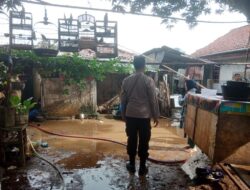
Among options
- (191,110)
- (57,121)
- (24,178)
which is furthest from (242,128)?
(57,121)

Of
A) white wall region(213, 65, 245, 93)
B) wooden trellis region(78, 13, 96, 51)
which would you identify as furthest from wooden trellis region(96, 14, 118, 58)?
white wall region(213, 65, 245, 93)

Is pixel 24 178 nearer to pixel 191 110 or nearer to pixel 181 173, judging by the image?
pixel 181 173

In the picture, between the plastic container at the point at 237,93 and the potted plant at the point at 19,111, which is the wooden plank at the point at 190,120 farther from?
the potted plant at the point at 19,111

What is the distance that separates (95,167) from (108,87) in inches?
336

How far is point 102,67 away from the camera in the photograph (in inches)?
496

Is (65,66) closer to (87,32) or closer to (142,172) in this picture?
(87,32)

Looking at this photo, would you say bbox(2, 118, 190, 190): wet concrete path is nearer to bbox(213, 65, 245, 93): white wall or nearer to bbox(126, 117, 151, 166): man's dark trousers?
bbox(126, 117, 151, 166): man's dark trousers

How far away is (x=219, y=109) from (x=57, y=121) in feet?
28.3

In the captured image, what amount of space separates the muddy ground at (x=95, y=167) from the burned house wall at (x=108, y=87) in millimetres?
Result: 4819

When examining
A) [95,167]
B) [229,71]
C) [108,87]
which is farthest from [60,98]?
[229,71]

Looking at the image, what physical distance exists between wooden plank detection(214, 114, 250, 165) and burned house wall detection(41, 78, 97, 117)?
29.5 feet

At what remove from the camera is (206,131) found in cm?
433

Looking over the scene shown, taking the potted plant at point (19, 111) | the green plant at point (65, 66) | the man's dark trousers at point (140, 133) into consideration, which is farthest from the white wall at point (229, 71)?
the potted plant at point (19, 111)

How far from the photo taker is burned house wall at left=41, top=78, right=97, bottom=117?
1166cm
